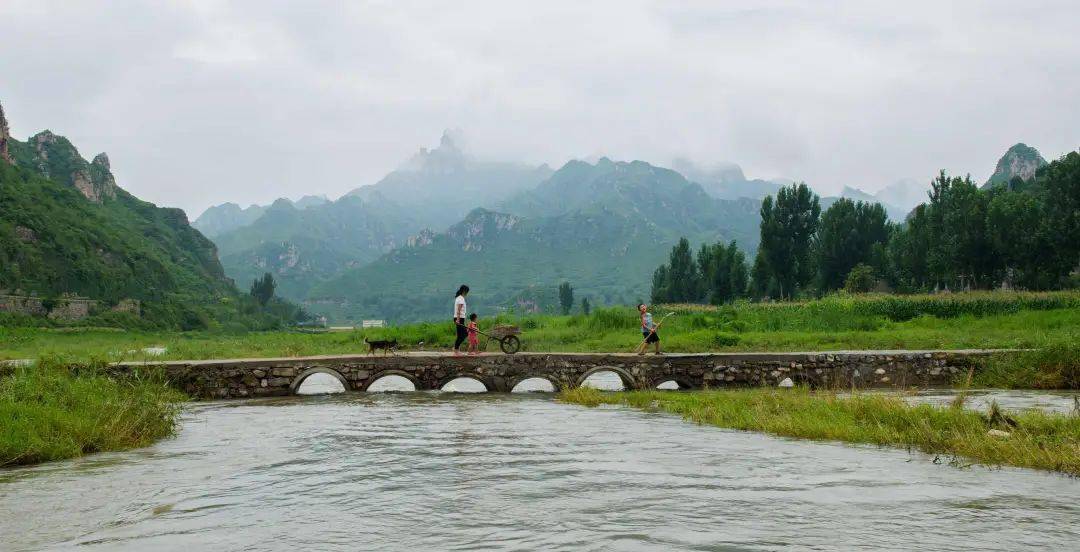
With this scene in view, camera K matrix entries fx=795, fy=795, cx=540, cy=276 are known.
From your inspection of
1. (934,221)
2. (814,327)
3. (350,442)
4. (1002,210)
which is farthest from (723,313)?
(350,442)

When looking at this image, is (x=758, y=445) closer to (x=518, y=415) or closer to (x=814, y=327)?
(x=518, y=415)

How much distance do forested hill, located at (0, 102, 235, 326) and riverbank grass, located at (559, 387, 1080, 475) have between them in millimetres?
87338

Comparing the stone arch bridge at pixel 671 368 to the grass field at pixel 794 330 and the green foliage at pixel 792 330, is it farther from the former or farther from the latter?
the grass field at pixel 794 330

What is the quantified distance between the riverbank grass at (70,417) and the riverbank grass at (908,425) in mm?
12921

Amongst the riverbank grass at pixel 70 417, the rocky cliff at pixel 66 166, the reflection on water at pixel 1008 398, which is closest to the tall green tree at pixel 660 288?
the reflection on water at pixel 1008 398

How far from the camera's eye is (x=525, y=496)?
11.0 m

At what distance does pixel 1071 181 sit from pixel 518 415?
6377cm

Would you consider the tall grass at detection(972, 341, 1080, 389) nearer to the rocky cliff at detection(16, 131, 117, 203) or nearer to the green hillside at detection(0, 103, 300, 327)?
the green hillside at detection(0, 103, 300, 327)

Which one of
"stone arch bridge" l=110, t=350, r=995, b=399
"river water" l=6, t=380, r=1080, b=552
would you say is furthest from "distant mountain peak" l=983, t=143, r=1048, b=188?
"river water" l=6, t=380, r=1080, b=552

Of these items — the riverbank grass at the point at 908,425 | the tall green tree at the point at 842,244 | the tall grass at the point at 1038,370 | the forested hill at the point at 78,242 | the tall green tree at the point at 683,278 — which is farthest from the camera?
the tall green tree at the point at 683,278

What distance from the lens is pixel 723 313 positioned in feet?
182

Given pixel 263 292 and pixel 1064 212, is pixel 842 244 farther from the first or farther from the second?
pixel 263 292

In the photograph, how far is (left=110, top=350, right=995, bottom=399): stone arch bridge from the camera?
28656 millimetres

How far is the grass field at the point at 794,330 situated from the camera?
38.8 metres
